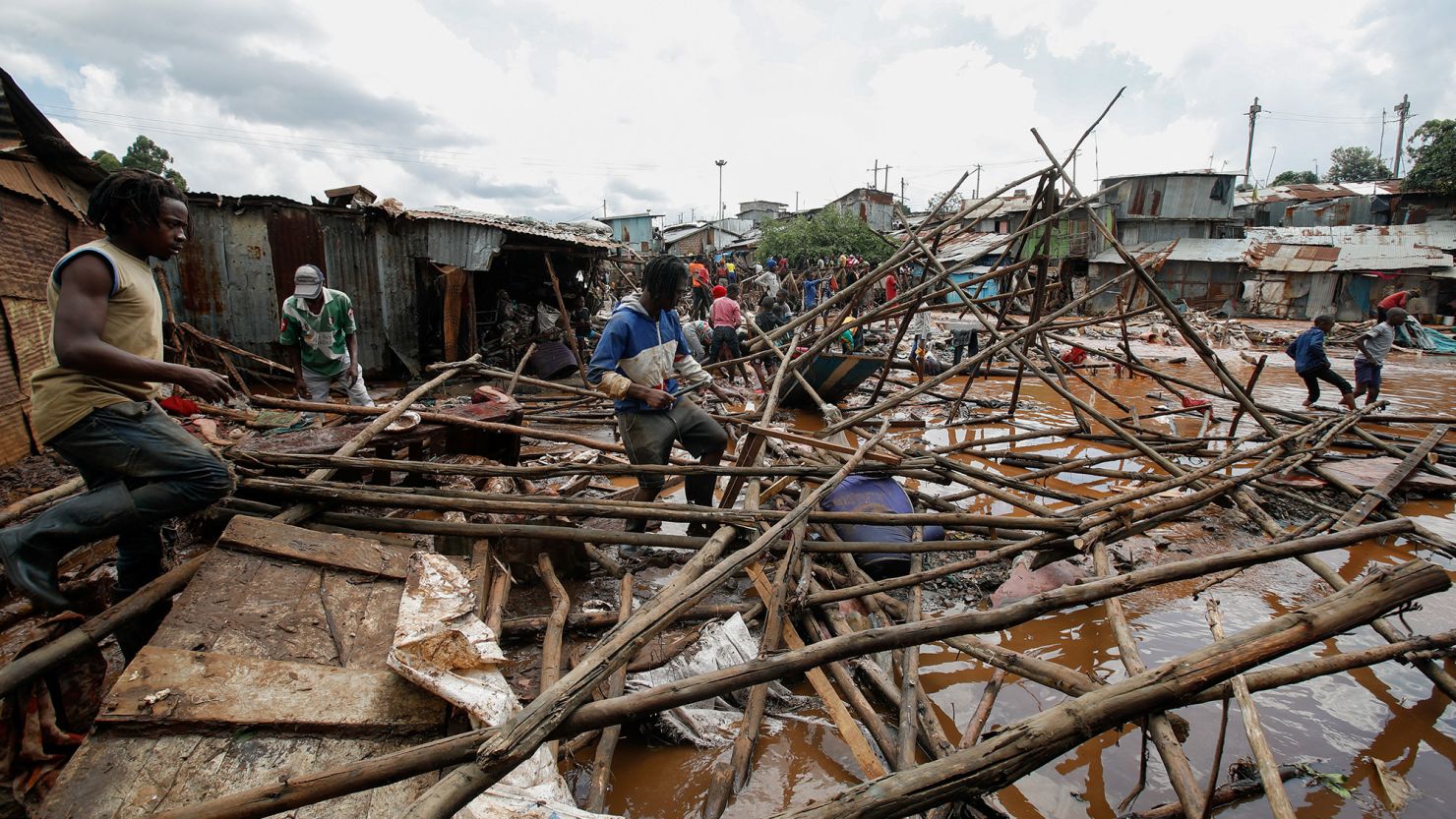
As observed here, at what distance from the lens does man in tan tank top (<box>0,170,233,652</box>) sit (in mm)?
2131

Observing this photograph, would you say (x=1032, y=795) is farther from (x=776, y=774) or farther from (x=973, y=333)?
(x=973, y=333)

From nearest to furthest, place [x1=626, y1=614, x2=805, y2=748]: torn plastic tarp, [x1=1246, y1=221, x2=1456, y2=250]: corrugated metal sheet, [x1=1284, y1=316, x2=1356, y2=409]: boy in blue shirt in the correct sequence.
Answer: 1. [x1=626, y1=614, x2=805, y2=748]: torn plastic tarp
2. [x1=1284, y1=316, x2=1356, y2=409]: boy in blue shirt
3. [x1=1246, y1=221, x2=1456, y2=250]: corrugated metal sheet

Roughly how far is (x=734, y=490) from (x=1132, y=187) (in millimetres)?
31478

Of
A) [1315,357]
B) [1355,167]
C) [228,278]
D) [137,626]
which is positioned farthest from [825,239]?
[1355,167]

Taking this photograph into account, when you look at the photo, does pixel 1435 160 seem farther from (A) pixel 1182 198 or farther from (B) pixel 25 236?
(B) pixel 25 236

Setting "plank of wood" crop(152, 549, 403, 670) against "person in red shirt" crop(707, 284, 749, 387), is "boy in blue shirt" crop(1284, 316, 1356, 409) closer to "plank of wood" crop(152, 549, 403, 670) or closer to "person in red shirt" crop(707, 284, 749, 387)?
"person in red shirt" crop(707, 284, 749, 387)

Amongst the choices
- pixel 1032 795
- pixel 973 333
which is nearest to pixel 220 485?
pixel 1032 795

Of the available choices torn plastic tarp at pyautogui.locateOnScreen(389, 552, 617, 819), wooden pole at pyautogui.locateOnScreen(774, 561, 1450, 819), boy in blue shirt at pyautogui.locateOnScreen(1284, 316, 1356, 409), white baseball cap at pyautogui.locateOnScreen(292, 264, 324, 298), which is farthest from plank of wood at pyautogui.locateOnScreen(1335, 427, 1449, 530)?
white baseball cap at pyautogui.locateOnScreen(292, 264, 324, 298)

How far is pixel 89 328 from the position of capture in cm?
213

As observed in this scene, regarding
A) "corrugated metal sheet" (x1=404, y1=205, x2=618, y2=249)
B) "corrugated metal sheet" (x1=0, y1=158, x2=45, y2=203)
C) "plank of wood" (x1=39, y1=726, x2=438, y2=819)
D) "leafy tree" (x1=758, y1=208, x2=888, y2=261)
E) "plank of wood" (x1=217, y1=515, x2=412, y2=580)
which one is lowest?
"plank of wood" (x1=39, y1=726, x2=438, y2=819)

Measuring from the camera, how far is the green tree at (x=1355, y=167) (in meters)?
42.1

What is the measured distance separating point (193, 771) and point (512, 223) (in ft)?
35.9

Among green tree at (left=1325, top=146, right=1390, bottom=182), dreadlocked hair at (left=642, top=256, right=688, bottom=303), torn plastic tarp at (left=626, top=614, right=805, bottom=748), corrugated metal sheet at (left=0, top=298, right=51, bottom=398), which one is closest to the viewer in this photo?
torn plastic tarp at (left=626, top=614, right=805, bottom=748)

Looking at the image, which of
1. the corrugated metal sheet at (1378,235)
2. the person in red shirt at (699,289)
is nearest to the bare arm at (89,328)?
the person in red shirt at (699,289)
